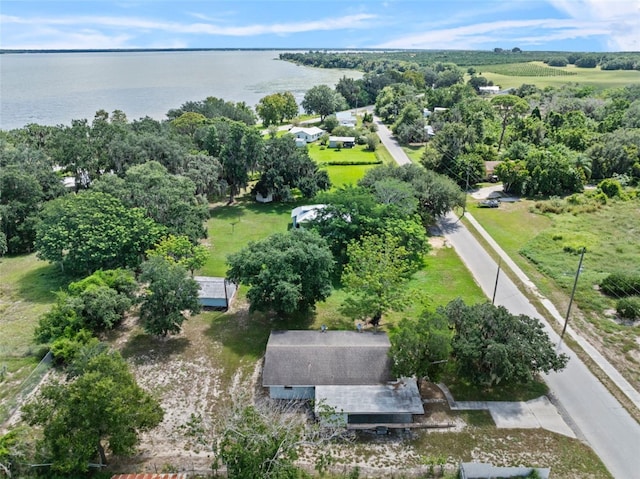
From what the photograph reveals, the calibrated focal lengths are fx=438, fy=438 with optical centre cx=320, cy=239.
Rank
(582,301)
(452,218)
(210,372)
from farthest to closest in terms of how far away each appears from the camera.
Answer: (452,218)
(582,301)
(210,372)

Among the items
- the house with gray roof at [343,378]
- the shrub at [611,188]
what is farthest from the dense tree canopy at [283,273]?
the shrub at [611,188]

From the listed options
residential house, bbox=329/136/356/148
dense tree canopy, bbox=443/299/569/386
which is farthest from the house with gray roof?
residential house, bbox=329/136/356/148

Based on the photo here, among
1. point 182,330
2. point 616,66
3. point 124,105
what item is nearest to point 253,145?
point 182,330

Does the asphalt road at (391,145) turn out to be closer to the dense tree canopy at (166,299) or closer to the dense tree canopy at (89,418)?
the dense tree canopy at (166,299)

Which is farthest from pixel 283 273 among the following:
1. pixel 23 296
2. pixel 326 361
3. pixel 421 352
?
pixel 23 296

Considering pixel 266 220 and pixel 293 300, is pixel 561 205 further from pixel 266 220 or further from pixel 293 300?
pixel 293 300

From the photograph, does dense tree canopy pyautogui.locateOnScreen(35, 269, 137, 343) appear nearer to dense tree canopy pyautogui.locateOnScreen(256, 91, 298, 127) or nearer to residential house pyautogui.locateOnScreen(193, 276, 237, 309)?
residential house pyautogui.locateOnScreen(193, 276, 237, 309)

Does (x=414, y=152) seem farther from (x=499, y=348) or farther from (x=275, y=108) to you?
(x=499, y=348)
